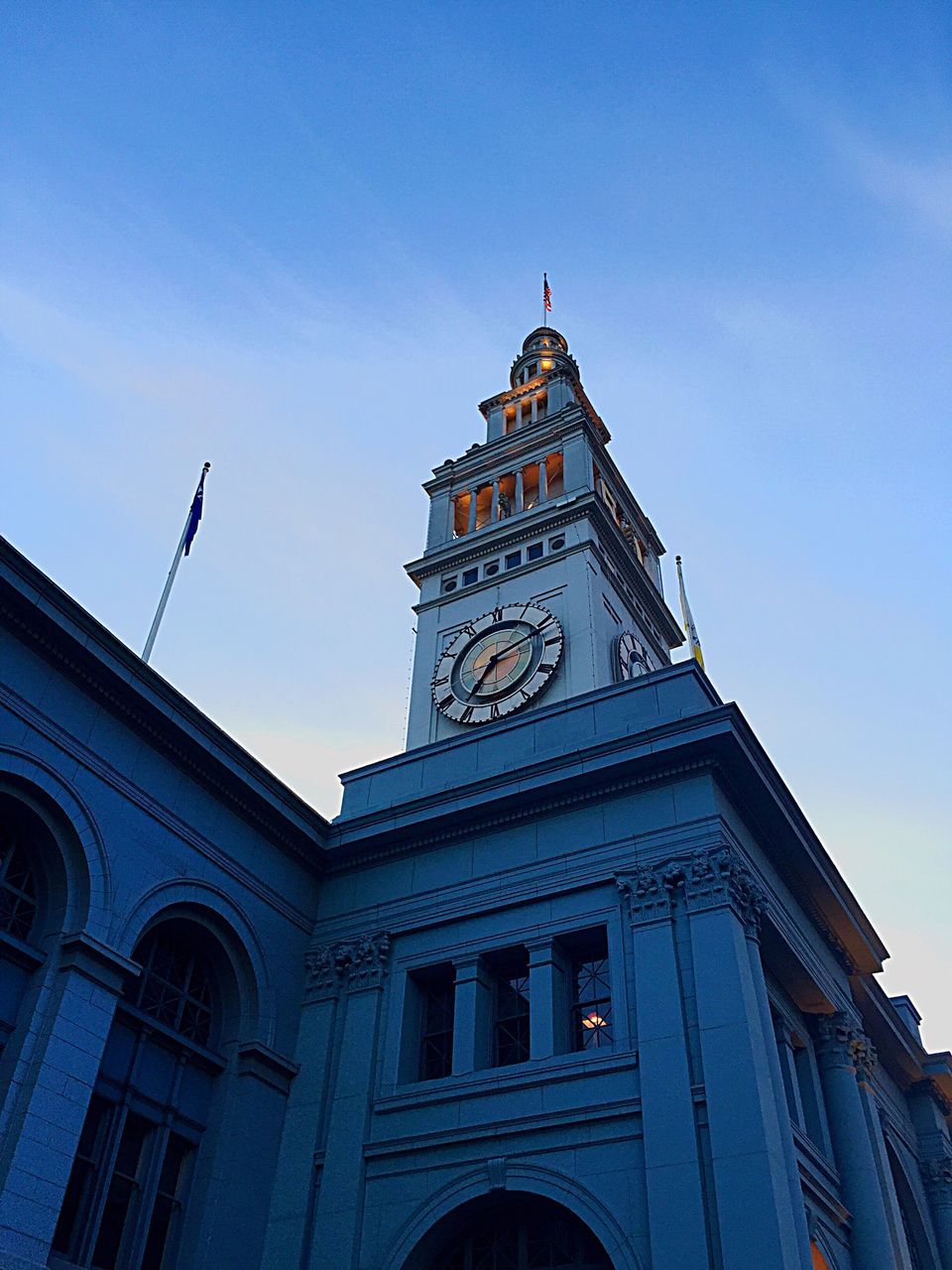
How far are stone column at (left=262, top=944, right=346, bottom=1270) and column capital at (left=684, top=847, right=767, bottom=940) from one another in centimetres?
867

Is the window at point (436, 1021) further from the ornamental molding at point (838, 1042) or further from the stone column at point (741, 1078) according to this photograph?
the ornamental molding at point (838, 1042)

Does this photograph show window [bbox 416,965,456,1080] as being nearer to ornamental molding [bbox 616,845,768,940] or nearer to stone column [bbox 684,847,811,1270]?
ornamental molding [bbox 616,845,768,940]

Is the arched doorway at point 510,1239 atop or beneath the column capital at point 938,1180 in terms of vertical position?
beneath

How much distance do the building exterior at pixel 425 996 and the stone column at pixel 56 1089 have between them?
0.05m

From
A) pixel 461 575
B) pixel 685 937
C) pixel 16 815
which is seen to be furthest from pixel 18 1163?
pixel 461 575

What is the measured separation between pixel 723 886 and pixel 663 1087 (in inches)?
159

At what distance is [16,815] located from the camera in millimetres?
21953

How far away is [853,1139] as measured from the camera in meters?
27.2

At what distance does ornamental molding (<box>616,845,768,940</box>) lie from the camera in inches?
915

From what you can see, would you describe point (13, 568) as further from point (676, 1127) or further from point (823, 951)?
point (823, 951)

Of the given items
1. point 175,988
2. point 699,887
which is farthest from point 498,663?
point 175,988

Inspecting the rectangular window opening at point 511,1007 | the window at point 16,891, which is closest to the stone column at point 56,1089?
the window at point 16,891

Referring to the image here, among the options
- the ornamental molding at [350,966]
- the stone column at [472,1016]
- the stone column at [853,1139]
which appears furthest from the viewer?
the ornamental molding at [350,966]

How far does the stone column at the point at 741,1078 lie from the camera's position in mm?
19203
